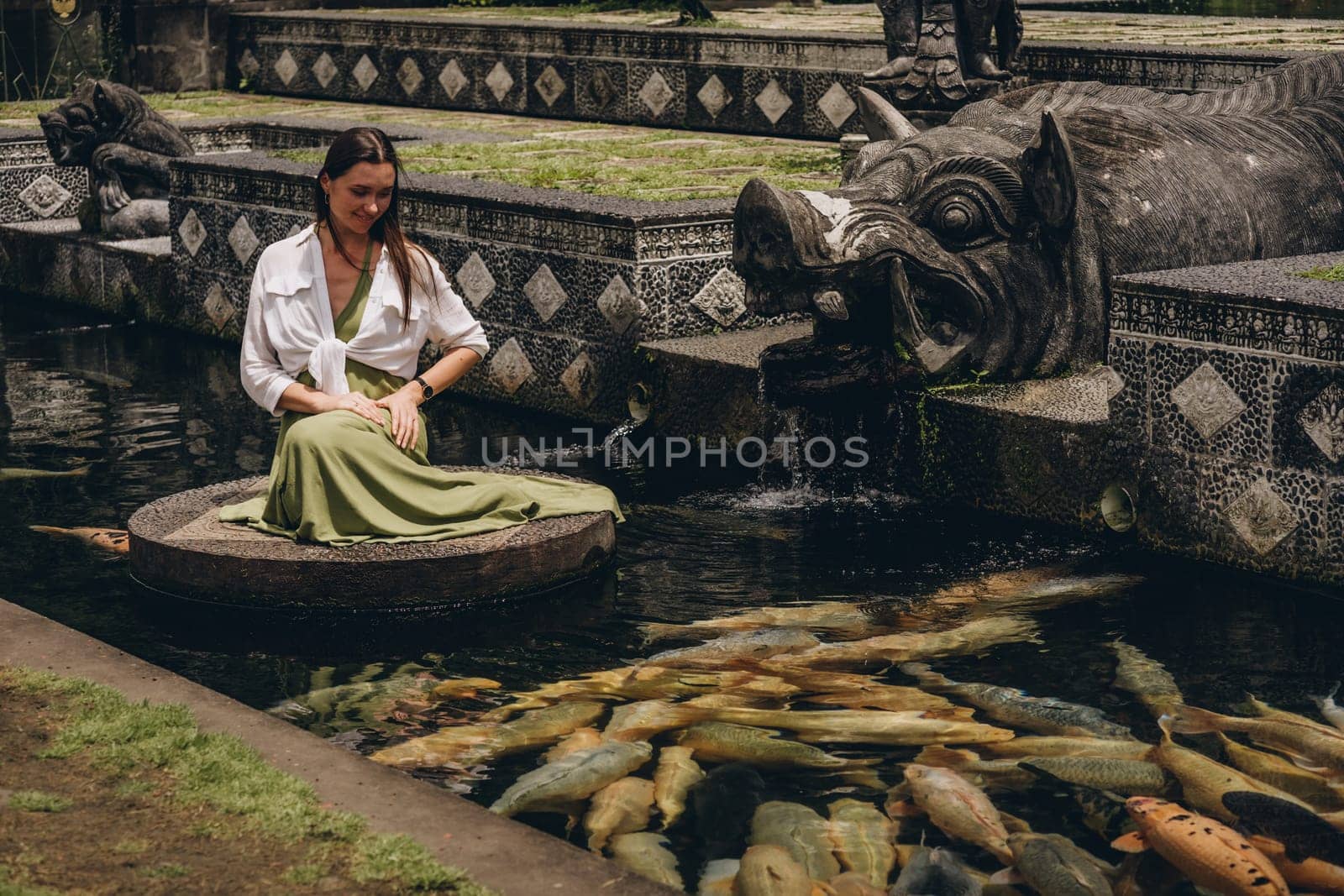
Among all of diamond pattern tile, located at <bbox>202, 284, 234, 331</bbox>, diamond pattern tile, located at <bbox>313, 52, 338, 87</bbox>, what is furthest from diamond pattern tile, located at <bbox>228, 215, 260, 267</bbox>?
diamond pattern tile, located at <bbox>313, 52, 338, 87</bbox>

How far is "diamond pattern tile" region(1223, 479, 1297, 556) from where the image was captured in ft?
23.0

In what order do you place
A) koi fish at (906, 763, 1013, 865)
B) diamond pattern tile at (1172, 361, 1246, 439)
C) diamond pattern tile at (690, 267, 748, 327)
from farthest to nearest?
diamond pattern tile at (690, 267, 748, 327)
diamond pattern tile at (1172, 361, 1246, 439)
koi fish at (906, 763, 1013, 865)

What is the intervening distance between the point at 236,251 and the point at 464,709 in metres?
7.25

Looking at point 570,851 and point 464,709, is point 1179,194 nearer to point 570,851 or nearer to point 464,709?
point 464,709

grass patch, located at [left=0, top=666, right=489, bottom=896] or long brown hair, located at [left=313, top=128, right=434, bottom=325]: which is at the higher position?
long brown hair, located at [left=313, top=128, right=434, bottom=325]

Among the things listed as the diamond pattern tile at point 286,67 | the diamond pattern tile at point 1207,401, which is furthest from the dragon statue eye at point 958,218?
the diamond pattern tile at point 286,67

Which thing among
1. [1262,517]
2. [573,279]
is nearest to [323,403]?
[1262,517]

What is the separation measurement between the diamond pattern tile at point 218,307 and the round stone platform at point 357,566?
5.69 meters

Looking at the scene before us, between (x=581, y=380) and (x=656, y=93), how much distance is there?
784cm

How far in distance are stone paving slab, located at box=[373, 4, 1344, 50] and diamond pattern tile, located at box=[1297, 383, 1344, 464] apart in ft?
28.1

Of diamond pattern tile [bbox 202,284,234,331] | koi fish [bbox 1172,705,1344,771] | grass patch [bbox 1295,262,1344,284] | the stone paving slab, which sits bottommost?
koi fish [bbox 1172,705,1344,771]

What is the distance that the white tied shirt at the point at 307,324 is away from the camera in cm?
672

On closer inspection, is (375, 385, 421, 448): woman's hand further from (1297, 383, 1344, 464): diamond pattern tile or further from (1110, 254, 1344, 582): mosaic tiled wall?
(1297, 383, 1344, 464): diamond pattern tile

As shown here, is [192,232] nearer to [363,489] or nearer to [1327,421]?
[363,489]
